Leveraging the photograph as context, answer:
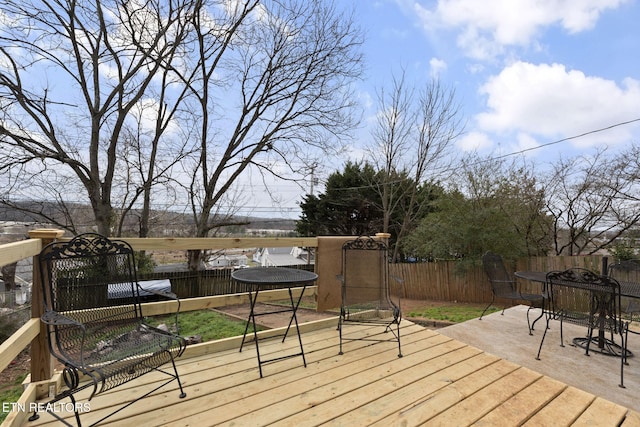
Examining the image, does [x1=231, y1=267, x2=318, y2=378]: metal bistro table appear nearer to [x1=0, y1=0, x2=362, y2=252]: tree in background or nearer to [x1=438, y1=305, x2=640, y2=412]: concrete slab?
[x1=438, y1=305, x2=640, y2=412]: concrete slab

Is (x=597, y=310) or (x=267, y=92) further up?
(x=267, y=92)

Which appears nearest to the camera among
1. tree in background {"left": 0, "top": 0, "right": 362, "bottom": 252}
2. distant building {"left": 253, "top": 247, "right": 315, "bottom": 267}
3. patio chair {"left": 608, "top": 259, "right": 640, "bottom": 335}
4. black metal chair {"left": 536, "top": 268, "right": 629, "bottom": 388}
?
black metal chair {"left": 536, "top": 268, "right": 629, "bottom": 388}

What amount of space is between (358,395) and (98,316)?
1.58 m

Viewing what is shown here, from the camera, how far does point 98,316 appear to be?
1851 millimetres

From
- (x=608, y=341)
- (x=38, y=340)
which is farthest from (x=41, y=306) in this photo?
(x=608, y=341)

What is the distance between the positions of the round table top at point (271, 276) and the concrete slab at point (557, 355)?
1961mm

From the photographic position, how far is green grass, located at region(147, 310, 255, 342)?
5.10 metres

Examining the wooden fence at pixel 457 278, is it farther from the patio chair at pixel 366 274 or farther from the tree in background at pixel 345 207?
the patio chair at pixel 366 274

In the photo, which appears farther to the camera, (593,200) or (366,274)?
(593,200)

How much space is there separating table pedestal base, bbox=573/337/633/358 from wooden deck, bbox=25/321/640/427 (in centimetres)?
138

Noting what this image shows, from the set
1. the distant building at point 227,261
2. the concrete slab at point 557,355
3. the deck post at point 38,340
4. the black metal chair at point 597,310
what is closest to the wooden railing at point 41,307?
the deck post at point 38,340

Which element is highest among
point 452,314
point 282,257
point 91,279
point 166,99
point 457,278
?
point 166,99

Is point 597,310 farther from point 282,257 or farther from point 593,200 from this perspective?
point 282,257

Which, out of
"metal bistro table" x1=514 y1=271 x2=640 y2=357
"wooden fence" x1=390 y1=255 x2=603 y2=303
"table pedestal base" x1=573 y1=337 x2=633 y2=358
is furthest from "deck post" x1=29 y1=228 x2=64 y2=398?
"wooden fence" x1=390 y1=255 x2=603 y2=303
